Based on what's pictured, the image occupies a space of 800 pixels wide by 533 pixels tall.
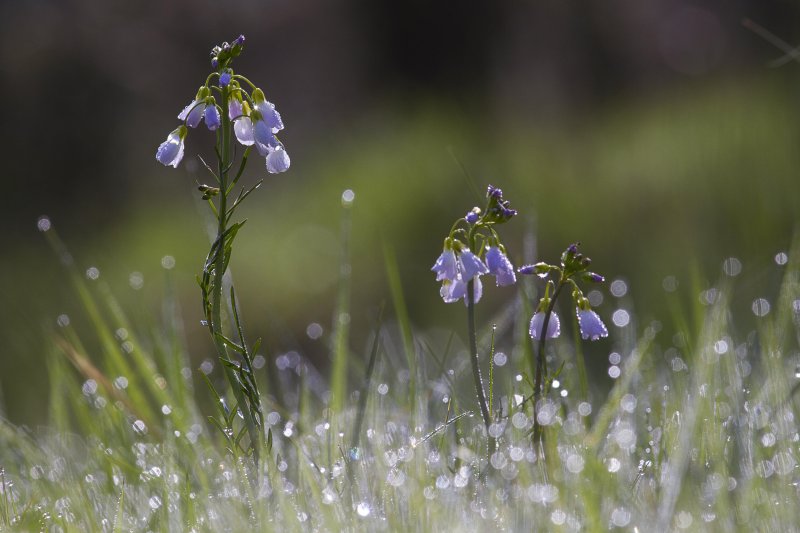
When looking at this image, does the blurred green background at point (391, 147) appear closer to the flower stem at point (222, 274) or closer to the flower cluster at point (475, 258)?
the flower cluster at point (475, 258)

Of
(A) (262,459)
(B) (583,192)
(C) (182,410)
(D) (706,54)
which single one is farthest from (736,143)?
(A) (262,459)

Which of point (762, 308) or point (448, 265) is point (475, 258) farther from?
point (762, 308)

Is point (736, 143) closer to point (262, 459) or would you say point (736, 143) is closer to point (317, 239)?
point (317, 239)

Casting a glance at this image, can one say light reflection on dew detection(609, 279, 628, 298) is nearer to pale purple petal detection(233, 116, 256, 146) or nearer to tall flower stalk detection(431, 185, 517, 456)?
tall flower stalk detection(431, 185, 517, 456)

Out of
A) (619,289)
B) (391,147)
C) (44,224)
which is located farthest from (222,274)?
(391,147)

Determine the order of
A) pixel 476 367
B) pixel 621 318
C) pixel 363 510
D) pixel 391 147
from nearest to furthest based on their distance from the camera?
pixel 363 510, pixel 476 367, pixel 621 318, pixel 391 147

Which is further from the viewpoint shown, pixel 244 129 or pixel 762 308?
pixel 762 308

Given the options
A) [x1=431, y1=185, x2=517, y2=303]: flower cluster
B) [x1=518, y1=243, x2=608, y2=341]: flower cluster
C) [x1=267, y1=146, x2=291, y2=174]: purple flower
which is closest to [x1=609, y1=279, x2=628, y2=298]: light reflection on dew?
[x1=518, y1=243, x2=608, y2=341]: flower cluster

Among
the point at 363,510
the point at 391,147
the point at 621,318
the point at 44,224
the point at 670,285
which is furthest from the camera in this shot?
the point at 391,147
